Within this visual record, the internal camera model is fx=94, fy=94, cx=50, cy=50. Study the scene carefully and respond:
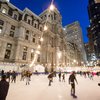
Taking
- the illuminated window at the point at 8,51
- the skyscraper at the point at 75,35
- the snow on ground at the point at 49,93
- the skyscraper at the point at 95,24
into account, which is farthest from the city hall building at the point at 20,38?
the skyscraper at the point at 75,35

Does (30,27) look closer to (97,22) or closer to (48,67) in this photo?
(48,67)

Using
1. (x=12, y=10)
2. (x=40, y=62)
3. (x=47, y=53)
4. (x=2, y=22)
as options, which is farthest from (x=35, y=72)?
(x=12, y=10)

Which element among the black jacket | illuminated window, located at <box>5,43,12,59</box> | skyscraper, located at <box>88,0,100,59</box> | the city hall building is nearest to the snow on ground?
the black jacket

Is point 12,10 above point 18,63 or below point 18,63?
above

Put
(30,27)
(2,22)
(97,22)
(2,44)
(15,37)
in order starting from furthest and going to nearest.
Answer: (97,22), (30,27), (15,37), (2,22), (2,44)

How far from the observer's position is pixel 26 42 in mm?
30547

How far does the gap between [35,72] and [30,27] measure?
51.2ft

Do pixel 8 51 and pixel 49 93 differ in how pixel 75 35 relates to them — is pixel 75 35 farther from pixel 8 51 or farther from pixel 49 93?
pixel 49 93

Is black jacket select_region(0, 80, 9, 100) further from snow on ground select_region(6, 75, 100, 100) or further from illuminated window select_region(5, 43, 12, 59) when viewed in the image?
illuminated window select_region(5, 43, 12, 59)

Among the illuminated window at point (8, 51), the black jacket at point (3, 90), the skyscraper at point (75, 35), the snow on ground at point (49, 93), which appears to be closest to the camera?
the black jacket at point (3, 90)

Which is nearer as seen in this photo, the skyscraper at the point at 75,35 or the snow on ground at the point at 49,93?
the snow on ground at the point at 49,93

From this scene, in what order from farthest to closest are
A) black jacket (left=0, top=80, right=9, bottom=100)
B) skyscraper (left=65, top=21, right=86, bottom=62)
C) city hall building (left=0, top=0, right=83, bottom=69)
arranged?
skyscraper (left=65, top=21, right=86, bottom=62)
city hall building (left=0, top=0, right=83, bottom=69)
black jacket (left=0, top=80, right=9, bottom=100)

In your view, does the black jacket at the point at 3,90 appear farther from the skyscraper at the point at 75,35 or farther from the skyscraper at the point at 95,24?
the skyscraper at the point at 75,35

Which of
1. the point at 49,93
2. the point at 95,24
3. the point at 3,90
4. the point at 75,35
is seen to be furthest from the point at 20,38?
the point at 75,35
